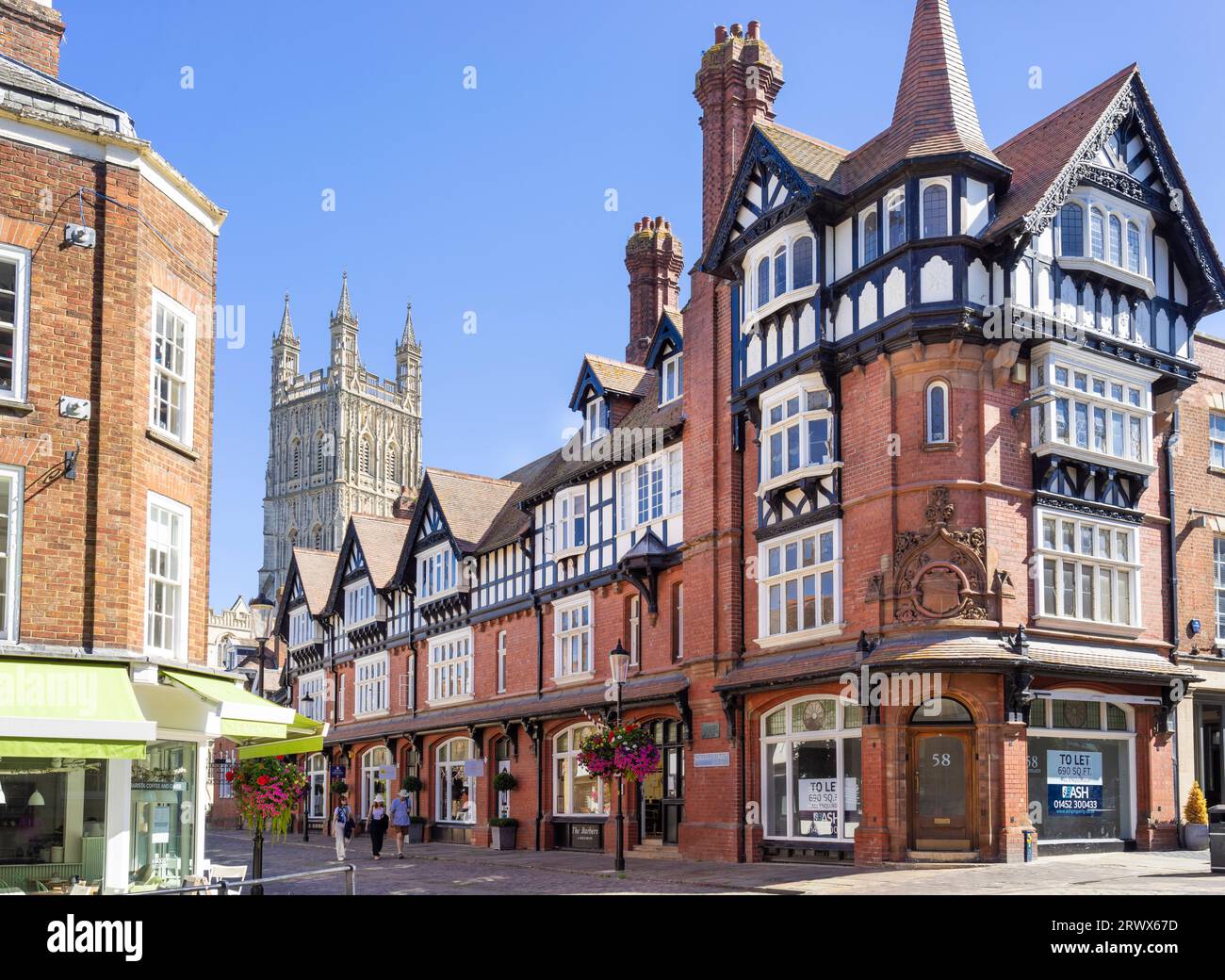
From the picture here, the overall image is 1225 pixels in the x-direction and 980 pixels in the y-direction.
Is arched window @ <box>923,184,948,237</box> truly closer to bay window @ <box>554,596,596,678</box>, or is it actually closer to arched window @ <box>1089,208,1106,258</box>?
arched window @ <box>1089,208,1106,258</box>

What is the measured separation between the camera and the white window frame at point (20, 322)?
1496 centimetres

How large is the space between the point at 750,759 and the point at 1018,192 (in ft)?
39.0

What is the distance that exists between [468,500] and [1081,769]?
2532cm

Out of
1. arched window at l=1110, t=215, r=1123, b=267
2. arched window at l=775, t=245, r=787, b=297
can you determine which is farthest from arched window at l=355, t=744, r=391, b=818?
arched window at l=1110, t=215, r=1123, b=267

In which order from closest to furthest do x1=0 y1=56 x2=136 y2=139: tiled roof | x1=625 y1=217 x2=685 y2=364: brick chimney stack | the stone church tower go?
x1=0 y1=56 x2=136 y2=139: tiled roof < x1=625 y1=217 x2=685 y2=364: brick chimney stack < the stone church tower

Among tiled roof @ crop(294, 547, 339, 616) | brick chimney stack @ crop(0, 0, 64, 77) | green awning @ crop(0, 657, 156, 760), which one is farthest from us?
tiled roof @ crop(294, 547, 339, 616)

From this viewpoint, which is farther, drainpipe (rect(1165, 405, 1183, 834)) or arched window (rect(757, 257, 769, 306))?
arched window (rect(757, 257, 769, 306))

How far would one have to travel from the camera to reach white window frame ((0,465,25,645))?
14516mm

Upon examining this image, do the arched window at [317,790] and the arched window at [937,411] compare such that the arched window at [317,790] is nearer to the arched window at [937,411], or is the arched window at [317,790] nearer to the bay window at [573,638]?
the bay window at [573,638]

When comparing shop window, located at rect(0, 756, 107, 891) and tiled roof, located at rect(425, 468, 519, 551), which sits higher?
tiled roof, located at rect(425, 468, 519, 551)

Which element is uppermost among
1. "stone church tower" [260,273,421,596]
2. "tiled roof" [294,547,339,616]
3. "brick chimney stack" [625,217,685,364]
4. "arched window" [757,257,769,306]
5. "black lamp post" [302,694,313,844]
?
"stone church tower" [260,273,421,596]

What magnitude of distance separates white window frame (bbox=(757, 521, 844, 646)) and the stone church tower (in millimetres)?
108817

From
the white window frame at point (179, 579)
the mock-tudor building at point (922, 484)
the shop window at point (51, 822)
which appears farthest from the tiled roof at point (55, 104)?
the mock-tudor building at point (922, 484)
